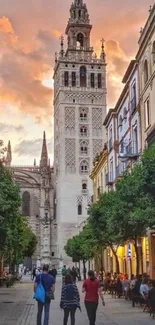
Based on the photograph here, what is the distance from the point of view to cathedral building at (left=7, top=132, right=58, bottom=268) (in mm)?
95875

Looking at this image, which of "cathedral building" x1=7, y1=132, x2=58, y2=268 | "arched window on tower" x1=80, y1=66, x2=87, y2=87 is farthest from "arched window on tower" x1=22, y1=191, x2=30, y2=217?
"arched window on tower" x1=80, y1=66, x2=87, y2=87

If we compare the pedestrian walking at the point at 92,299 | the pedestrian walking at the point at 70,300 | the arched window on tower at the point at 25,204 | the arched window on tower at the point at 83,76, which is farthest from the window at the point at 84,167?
the pedestrian walking at the point at 70,300

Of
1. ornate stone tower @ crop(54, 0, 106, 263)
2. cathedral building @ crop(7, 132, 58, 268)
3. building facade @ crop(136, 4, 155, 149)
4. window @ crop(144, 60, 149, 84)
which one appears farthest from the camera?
cathedral building @ crop(7, 132, 58, 268)

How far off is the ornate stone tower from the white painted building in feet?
149

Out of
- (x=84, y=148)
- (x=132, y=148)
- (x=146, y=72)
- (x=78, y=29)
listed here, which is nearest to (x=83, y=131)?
(x=84, y=148)

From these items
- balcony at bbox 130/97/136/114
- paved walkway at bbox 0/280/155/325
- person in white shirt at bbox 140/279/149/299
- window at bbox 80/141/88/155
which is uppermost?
window at bbox 80/141/88/155

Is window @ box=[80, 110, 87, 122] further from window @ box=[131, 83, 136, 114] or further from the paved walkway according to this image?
the paved walkway

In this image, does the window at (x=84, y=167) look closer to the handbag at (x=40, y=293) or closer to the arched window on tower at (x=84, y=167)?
the arched window on tower at (x=84, y=167)

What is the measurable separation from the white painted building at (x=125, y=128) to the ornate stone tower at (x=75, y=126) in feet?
149

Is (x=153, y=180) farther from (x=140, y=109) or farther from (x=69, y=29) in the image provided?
(x=69, y=29)

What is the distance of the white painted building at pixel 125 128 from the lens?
116 feet

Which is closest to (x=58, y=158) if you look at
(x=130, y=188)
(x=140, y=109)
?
(x=140, y=109)

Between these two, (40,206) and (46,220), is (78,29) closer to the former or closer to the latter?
(40,206)

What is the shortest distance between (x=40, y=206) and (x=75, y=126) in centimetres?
1737
